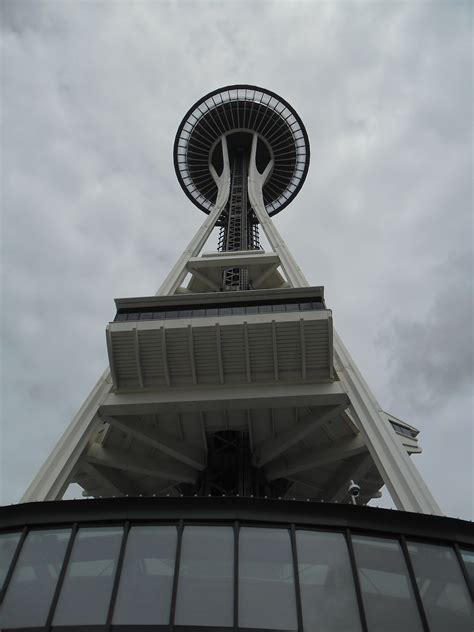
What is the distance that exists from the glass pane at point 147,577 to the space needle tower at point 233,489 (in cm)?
3

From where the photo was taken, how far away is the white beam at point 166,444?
24.0 meters

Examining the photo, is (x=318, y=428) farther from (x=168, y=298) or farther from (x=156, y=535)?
(x=156, y=535)

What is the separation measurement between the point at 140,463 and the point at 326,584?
54.3 ft

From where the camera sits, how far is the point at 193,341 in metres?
23.1

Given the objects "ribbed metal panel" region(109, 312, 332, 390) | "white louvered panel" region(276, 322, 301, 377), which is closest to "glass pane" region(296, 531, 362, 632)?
"ribbed metal panel" region(109, 312, 332, 390)

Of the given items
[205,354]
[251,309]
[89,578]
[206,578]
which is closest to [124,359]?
[205,354]

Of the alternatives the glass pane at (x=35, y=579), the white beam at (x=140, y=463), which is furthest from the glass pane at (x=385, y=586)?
the white beam at (x=140, y=463)

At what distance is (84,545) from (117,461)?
13.4 meters

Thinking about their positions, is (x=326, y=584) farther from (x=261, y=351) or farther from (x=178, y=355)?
(x=178, y=355)

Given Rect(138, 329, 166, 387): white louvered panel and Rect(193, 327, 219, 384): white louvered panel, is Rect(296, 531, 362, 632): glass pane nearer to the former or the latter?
Rect(193, 327, 219, 384): white louvered panel

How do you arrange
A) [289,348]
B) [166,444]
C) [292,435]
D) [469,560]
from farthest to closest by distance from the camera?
[166,444] < [292,435] < [289,348] < [469,560]

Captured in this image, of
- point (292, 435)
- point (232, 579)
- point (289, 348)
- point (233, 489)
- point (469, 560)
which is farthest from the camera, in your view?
point (233, 489)

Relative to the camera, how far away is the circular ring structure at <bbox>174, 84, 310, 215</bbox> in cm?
5516

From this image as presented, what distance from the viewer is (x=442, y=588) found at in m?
11.2
